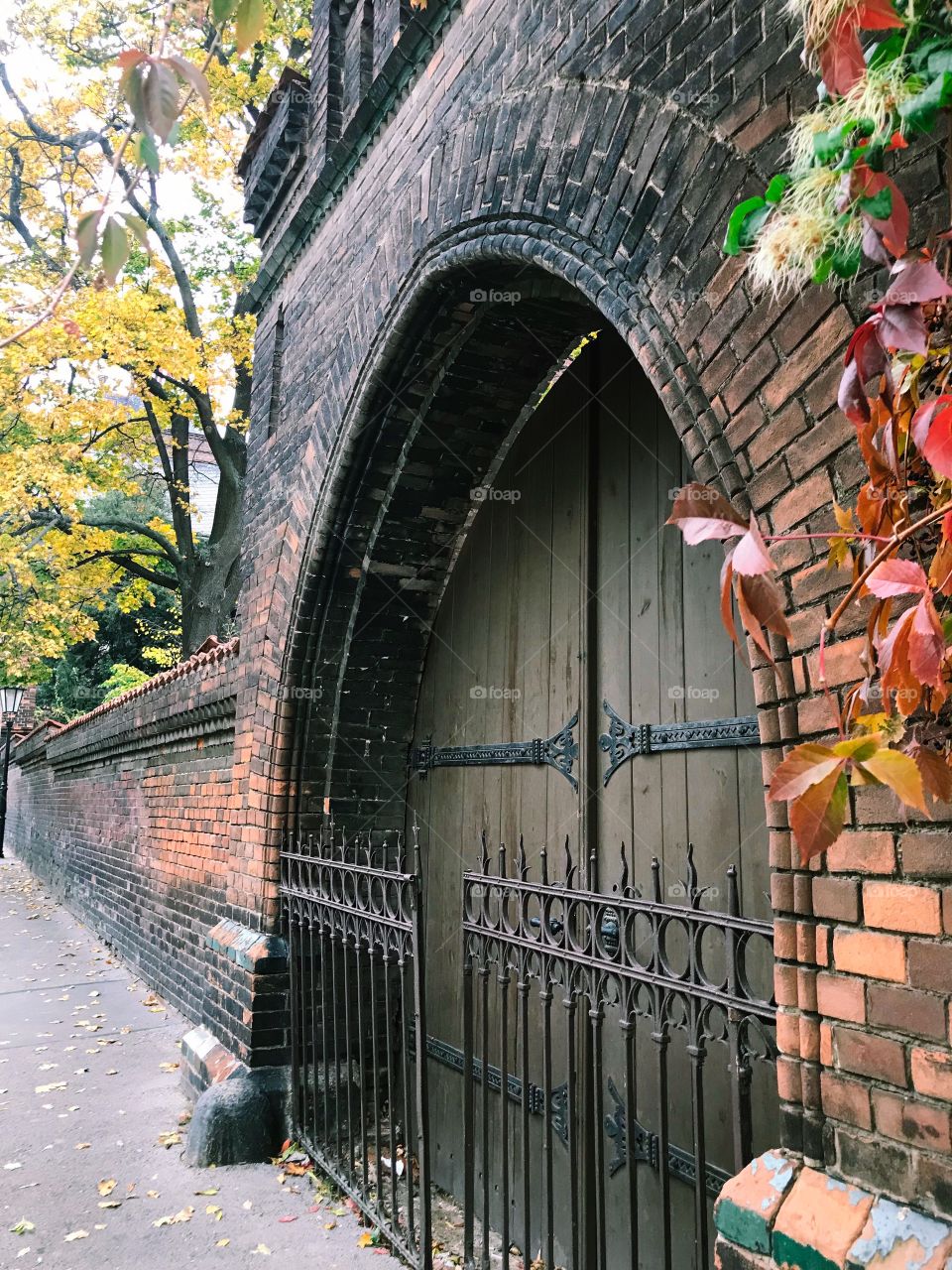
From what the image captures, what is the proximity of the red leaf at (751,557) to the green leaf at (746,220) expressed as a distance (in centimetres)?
72

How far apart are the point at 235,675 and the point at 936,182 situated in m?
4.67

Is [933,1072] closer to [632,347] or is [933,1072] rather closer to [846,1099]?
[846,1099]

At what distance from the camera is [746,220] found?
1.67m

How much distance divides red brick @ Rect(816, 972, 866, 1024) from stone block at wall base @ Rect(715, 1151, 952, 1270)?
0.29m

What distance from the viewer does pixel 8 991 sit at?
758 centimetres

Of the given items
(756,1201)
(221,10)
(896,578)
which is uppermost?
(221,10)

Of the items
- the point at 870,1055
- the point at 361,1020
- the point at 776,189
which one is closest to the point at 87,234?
the point at 776,189

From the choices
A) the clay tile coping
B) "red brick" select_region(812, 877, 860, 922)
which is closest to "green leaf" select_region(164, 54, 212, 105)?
"red brick" select_region(812, 877, 860, 922)

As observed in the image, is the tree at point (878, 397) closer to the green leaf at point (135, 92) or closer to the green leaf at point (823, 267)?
the green leaf at point (823, 267)

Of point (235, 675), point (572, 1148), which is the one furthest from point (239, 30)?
point (235, 675)

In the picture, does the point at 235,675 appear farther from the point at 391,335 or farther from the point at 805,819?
the point at 805,819

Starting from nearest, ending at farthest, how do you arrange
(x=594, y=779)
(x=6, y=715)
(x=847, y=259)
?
(x=847, y=259) → (x=594, y=779) → (x=6, y=715)

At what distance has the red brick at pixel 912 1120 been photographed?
153 cm

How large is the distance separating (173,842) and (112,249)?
6434 mm
